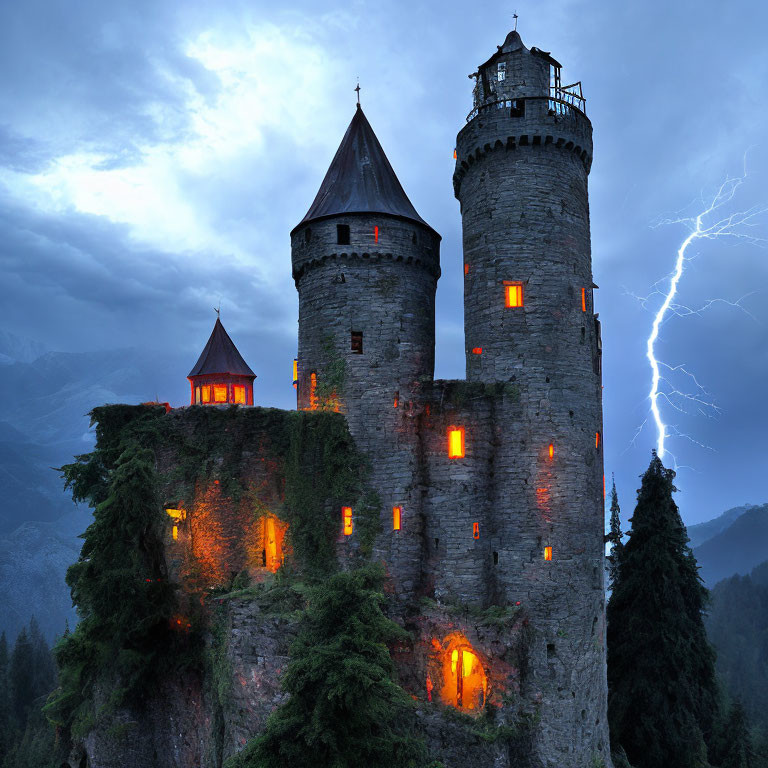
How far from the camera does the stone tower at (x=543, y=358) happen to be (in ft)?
91.7

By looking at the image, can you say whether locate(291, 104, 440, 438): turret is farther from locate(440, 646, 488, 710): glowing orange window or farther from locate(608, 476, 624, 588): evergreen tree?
locate(608, 476, 624, 588): evergreen tree

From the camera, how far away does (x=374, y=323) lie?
31.6 meters

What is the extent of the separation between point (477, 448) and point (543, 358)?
→ 18.1 ft

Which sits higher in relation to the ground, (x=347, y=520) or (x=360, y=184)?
(x=360, y=184)

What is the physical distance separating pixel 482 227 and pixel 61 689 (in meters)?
34.6

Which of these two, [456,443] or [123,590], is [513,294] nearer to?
[456,443]

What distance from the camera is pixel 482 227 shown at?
102 feet

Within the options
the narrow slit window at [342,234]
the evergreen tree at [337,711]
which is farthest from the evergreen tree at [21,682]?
the narrow slit window at [342,234]

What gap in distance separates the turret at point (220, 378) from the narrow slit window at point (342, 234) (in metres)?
25.5

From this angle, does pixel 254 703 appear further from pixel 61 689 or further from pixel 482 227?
pixel 482 227

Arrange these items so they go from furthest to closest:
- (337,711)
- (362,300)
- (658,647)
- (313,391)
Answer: (658,647)
(313,391)
(362,300)
(337,711)

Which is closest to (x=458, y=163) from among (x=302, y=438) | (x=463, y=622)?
(x=302, y=438)

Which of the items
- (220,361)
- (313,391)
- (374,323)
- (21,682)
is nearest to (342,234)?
(374,323)

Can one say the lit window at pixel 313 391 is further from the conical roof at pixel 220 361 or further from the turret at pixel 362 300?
the conical roof at pixel 220 361
